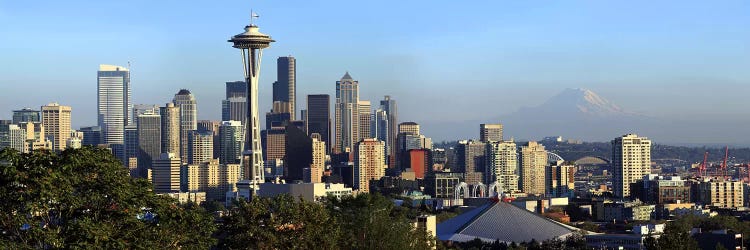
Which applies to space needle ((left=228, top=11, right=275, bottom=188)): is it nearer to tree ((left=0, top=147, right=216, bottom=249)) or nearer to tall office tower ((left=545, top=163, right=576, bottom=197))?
tall office tower ((left=545, top=163, right=576, bottom=197))

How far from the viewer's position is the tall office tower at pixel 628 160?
182 m

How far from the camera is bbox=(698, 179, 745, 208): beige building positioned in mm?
150525

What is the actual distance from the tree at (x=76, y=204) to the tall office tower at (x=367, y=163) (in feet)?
509

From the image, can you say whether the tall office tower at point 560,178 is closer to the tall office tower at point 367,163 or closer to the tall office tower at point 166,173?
the tall office tower at point 367,163

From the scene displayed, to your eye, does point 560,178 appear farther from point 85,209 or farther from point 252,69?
point 85,209

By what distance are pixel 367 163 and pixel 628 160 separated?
31521 mm

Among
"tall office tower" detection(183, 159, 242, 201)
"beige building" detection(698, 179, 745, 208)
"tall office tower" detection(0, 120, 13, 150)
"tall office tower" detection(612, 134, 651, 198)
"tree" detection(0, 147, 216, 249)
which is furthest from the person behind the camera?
"tall office tower" detection(0, 120, 13, 150)

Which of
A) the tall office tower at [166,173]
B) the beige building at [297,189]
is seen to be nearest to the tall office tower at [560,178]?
the tall office tower at [166,173]

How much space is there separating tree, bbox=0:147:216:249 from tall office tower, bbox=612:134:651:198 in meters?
154

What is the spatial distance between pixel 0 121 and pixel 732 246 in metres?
140

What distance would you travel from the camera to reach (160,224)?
25484mm

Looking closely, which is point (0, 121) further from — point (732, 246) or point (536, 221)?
point (732, 246)

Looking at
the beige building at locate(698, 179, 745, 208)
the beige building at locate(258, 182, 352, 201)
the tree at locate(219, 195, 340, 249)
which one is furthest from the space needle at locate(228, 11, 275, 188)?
the tree at locate(219, 195, 340, 249)

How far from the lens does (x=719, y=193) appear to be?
500 feet
